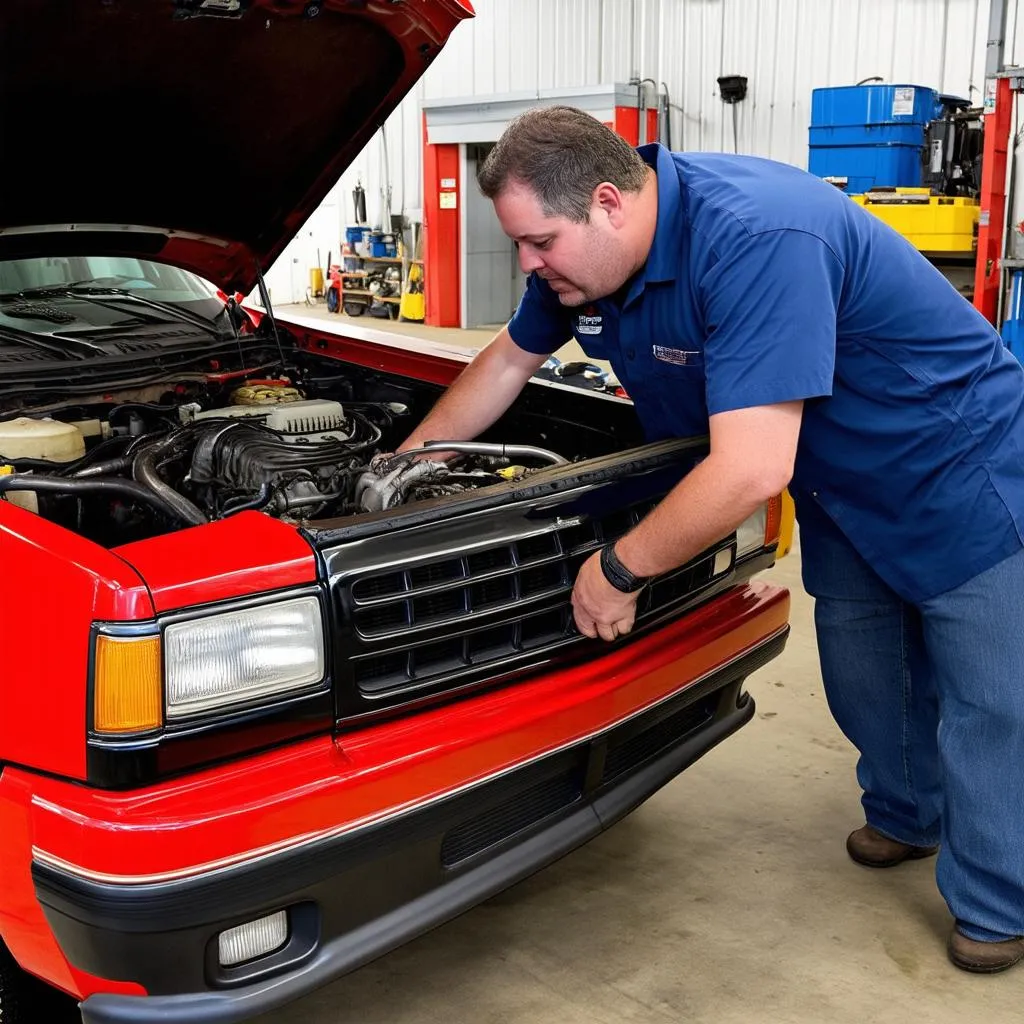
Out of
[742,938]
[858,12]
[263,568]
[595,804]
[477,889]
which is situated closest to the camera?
[263,568]

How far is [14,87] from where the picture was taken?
7.52 feet

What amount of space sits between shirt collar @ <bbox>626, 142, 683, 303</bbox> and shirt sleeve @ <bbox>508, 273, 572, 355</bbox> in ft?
1.32

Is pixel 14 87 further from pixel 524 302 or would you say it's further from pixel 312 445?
pixel 524 302

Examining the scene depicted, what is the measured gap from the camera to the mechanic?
5.73 ft

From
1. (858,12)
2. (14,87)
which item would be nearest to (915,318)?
(14,87)

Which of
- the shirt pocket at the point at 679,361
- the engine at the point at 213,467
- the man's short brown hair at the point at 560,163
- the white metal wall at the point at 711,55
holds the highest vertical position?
the white metal wall at the point at 711,55

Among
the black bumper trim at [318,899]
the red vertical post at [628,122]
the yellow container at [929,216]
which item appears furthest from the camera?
the red vertical post at [628,122]

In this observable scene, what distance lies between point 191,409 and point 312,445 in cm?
44

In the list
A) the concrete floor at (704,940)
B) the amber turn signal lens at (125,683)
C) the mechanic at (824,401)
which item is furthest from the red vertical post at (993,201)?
the amber turn signal lens at (125,683)

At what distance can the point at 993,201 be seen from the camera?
7.02 metres

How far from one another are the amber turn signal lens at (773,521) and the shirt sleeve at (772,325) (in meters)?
0.65

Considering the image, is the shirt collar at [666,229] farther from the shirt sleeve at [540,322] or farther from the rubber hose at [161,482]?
the rubber hose at [161,482]

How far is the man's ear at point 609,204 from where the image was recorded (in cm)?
181

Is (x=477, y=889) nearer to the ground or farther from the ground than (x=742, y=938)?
farther from the ground
